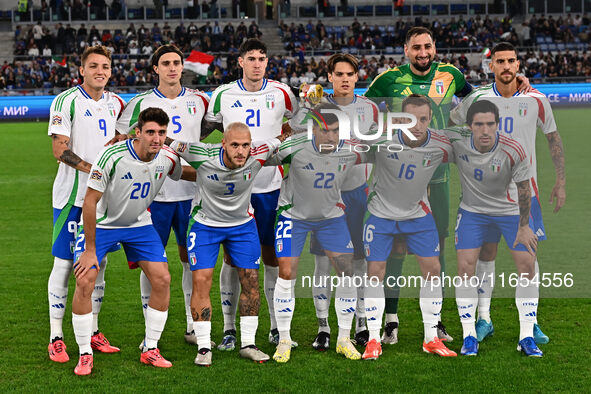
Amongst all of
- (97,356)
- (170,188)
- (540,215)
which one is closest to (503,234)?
(540,215)

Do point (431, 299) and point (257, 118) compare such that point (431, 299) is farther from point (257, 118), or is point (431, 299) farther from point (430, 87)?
point (257, 118)

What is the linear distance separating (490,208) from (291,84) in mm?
24887

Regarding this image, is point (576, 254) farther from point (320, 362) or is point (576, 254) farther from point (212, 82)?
point (212, 82)

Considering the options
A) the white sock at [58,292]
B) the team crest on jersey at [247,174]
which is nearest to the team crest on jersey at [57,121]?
the white sock at [58,292]

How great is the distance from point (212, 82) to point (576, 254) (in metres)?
22.3

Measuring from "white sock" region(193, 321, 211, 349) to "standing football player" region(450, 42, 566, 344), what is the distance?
2.18 m

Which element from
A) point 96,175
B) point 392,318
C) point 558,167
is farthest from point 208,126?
point 558,167

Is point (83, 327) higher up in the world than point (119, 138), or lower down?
lower down

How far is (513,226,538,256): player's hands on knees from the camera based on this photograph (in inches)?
227

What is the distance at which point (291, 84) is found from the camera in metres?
30.3

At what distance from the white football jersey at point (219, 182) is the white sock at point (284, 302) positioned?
54 cm

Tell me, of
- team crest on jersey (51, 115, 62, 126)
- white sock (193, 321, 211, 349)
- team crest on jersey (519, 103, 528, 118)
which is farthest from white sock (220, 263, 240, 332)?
team crest on jersey (519, 103, 528, 118)

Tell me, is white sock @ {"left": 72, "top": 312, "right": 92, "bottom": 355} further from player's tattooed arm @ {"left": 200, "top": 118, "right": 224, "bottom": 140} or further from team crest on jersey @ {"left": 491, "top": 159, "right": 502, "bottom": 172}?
team crest on jersey @ {"left": 491, "top": 159, "right": 502, "bottom": 172}

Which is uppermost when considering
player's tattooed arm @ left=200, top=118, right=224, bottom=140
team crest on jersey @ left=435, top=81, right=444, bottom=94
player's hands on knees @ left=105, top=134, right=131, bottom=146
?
team crest on jersey @ left=435, top=81, right=444, bottom=94
